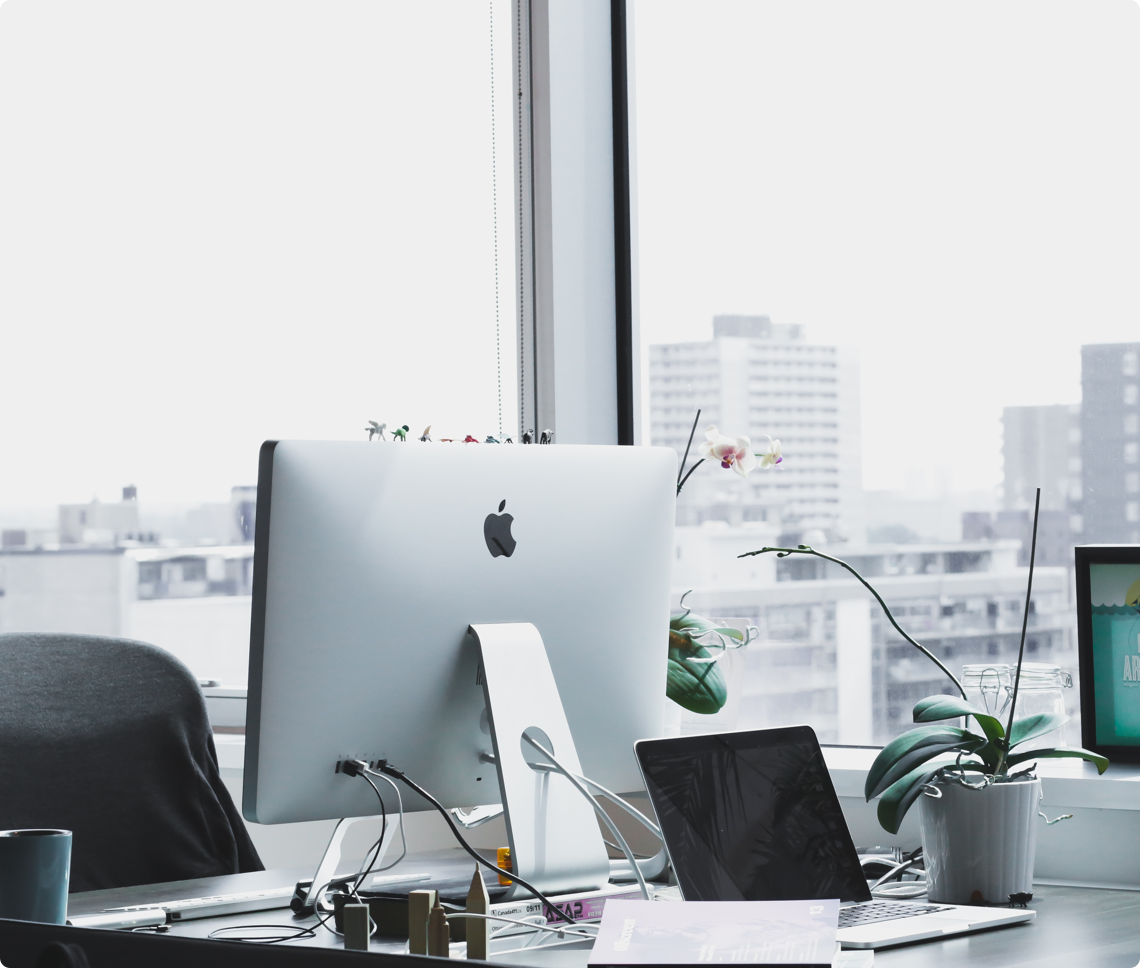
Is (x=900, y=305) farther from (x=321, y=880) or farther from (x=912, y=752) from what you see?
(x=321, y=880)

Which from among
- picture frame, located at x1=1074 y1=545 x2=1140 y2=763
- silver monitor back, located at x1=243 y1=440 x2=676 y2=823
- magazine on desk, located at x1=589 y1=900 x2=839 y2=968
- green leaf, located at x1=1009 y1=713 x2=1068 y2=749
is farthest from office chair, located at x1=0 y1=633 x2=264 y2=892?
picture frame, located at x1=1074 y1=545 x2=1140 y2=763

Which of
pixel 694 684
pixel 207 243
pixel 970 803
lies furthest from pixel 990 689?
pixel 207 243

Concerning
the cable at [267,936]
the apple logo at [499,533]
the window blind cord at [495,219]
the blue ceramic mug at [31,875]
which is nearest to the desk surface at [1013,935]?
the cable at [267,936]

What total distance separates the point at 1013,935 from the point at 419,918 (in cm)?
61

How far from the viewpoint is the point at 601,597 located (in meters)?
1.54

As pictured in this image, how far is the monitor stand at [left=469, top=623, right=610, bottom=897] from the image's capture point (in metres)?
1.41

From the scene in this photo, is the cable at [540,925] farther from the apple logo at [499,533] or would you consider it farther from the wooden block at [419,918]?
the apple logo at [499,533]

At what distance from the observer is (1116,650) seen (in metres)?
1.85

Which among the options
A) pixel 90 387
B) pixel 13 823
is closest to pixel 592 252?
pixel 90 387

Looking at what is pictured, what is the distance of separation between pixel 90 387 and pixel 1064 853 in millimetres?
2042

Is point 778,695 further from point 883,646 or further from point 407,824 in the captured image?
point 407,824

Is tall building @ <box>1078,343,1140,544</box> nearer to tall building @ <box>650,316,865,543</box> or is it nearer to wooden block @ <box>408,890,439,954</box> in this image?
tall building @ <box>650,316,865,543</box>

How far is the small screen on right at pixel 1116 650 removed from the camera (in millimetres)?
1835

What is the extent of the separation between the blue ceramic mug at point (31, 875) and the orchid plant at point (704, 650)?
3.40 ft
